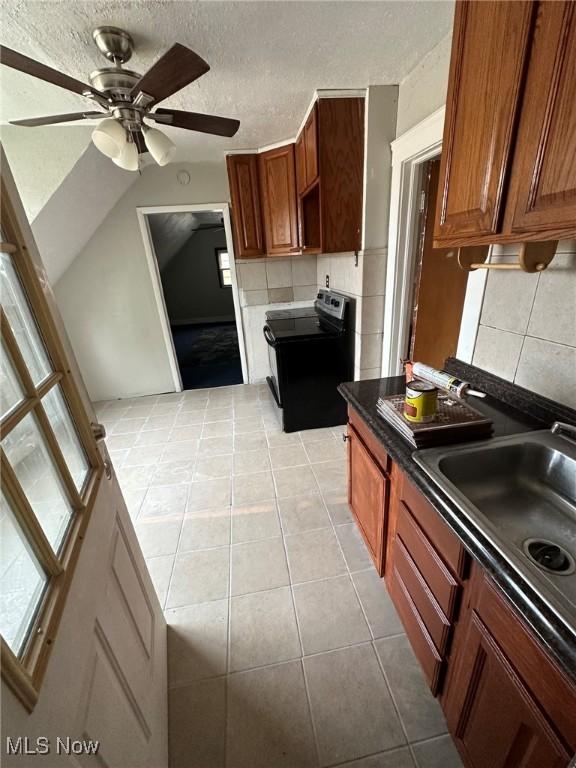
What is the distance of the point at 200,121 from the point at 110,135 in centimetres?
42

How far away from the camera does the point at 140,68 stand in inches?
59.4

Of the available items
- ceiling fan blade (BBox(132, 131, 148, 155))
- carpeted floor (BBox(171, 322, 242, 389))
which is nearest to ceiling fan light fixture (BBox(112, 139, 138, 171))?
ceiling fan blade (BBox(132, 131, 148, 155))

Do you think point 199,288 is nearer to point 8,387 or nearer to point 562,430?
point 8,387

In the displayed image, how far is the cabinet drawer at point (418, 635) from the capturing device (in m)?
0.96

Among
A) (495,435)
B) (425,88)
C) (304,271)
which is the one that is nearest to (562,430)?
(495,435)

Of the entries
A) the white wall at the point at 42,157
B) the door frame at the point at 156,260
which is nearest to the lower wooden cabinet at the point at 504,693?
the white wall at the point at 42,157

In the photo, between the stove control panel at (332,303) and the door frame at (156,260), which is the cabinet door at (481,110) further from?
the door frame at (156,260)

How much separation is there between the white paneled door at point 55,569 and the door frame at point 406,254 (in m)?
1.48

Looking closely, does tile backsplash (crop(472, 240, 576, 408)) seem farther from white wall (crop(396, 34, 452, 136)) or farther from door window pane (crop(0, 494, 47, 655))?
door window pane (crop(0, 494, 47, 655))

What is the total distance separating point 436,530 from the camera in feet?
2.77

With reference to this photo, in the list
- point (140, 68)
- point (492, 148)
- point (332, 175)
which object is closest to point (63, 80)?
point (140, 68)

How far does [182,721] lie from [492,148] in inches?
77.6

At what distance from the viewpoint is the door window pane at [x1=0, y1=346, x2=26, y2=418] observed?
55 centimetres

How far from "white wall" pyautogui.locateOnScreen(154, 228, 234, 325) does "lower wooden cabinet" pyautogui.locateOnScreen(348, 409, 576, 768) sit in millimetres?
6470
